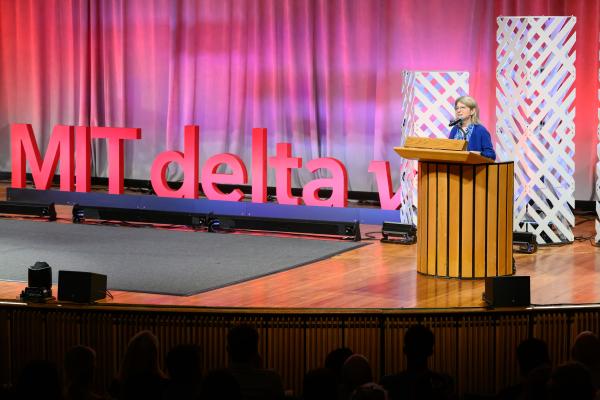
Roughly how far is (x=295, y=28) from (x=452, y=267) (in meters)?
5.56

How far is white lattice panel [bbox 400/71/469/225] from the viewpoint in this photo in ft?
32.7

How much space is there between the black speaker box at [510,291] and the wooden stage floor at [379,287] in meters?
0.92

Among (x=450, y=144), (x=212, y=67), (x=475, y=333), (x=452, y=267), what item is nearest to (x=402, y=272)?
(x=452, y=267)

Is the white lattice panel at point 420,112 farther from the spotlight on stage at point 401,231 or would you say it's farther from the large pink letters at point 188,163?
the large pink letters at point 188,163

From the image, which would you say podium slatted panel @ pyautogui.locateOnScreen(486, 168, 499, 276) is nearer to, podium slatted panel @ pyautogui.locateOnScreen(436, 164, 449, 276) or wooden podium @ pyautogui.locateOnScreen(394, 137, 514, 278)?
wooden podium @ pyautogui.locateOnScreen(394, 137, 514, 278)

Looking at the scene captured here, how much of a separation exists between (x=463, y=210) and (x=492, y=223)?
233mm

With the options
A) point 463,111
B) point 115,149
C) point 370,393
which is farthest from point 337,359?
point 115,149

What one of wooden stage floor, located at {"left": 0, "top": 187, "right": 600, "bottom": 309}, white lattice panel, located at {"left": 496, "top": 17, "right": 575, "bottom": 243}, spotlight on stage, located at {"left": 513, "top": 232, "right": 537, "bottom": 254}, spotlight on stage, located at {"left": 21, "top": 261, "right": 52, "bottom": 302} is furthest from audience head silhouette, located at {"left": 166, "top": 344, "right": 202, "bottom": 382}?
white lattice panel, located at {"left": 496, "top": 17, "right": 575, "bottom": 243}

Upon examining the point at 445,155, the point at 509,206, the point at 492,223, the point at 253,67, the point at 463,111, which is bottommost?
the point at 492,223

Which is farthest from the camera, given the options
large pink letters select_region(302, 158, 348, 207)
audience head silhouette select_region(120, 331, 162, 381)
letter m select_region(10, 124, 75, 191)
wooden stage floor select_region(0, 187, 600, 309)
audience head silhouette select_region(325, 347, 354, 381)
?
letter m select_region(10, 124, 75, 191)

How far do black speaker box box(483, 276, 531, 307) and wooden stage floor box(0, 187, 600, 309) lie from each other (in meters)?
0.92

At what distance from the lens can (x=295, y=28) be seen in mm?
12844

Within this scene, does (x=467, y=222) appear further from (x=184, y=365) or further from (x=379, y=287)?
(x=184, y=365)

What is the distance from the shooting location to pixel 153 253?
9.16 meters
